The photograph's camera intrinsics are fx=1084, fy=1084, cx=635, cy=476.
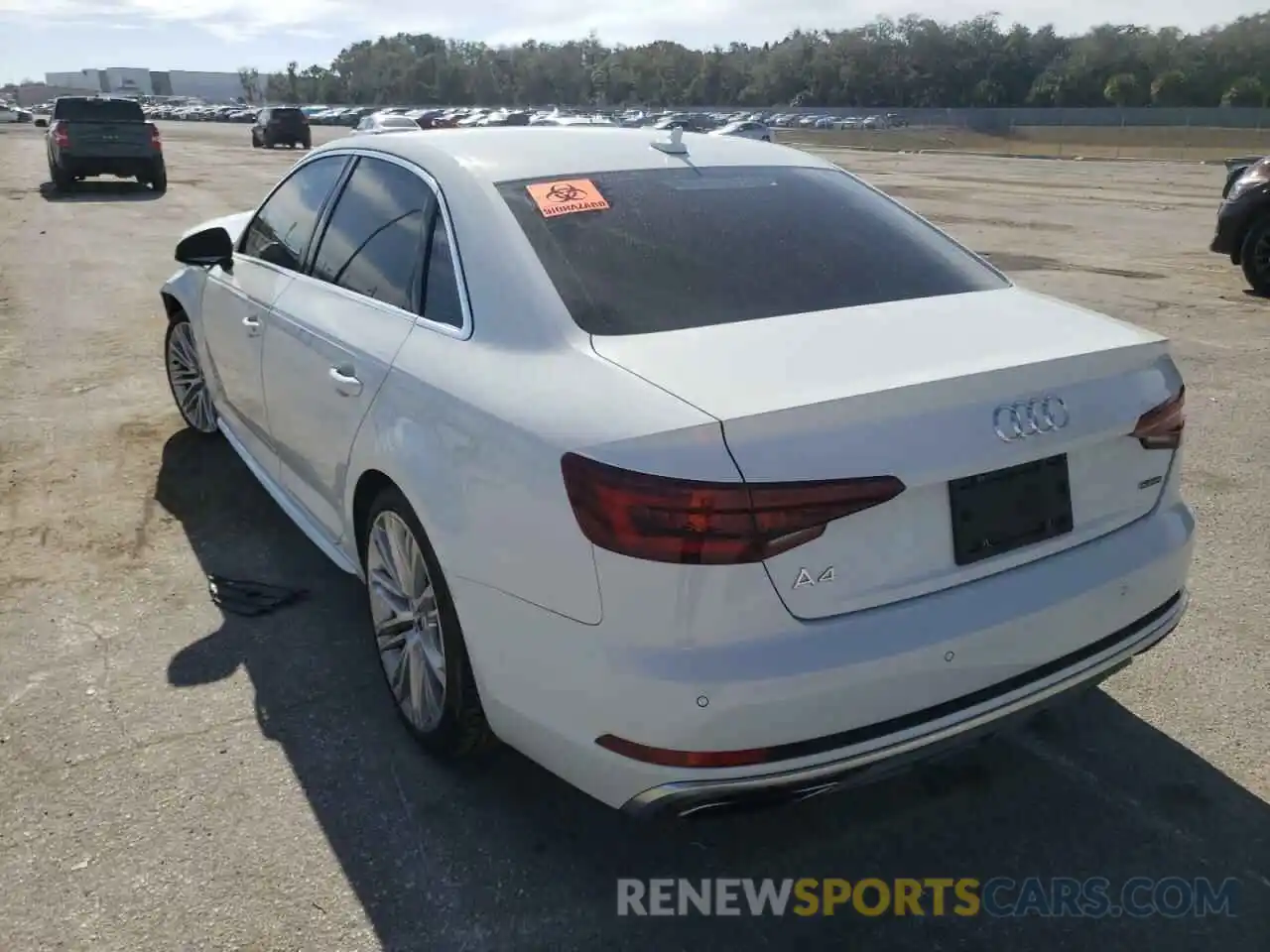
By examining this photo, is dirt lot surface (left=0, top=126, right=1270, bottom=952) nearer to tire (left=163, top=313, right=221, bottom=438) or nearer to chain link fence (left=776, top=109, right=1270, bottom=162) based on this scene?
tire (left=163, top=313, right=221, bottom=438)

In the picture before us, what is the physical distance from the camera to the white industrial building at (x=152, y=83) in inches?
7244

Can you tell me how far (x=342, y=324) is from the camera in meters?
3.38

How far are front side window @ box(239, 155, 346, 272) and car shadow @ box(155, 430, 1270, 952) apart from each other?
67.3 inches

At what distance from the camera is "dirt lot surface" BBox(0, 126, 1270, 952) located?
8.29ft

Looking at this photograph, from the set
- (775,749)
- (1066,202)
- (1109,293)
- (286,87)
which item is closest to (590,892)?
(775,749)

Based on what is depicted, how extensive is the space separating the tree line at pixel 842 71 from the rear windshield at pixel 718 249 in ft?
315

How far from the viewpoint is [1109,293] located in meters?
10.5

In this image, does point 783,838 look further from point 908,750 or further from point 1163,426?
point 1163,426

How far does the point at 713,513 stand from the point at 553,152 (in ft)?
5.53

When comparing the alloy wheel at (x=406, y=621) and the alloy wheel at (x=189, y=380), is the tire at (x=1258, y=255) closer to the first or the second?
the alloy wheel at (x=189, y=380)

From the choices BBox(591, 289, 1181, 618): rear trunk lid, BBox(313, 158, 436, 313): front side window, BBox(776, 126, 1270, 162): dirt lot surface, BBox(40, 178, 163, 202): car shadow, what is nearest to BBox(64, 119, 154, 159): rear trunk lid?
BBox(40, 178, 163, 202): car shadow

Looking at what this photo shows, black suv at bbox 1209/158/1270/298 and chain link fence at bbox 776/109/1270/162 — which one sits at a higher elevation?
chain link fence at bbox 776/109/1270/162

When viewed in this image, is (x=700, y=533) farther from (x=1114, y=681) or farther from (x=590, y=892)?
(x=1114, y=681)

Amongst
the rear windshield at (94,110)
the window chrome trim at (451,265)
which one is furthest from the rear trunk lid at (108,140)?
the window chrome trim at (451,265)
